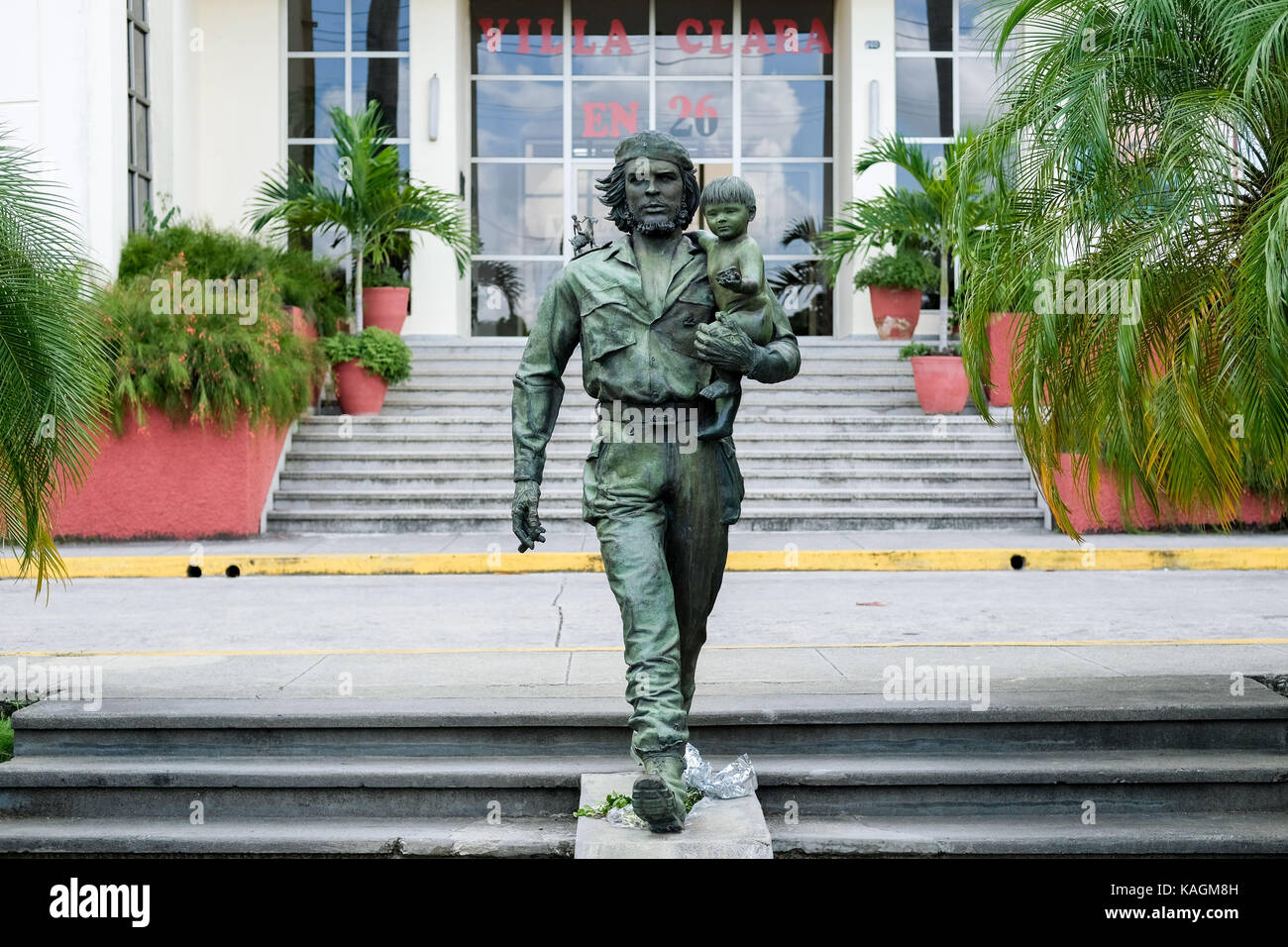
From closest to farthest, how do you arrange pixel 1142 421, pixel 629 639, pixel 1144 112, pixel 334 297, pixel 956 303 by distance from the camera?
pixel 629 639, pixel 1144 112, pixel 1142 421, pixel 956 303, pixel 334 297

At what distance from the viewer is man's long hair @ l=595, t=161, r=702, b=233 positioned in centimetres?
450

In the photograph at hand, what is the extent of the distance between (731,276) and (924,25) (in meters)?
16.6

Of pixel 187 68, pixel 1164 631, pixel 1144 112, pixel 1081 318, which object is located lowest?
pixel 1164 631

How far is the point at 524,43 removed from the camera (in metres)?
20.2

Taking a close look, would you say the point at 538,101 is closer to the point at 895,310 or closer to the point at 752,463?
the point at 895,310

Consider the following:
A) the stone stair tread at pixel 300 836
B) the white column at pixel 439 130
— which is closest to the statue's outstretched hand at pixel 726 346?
the stone stair tread at pixel 300 836

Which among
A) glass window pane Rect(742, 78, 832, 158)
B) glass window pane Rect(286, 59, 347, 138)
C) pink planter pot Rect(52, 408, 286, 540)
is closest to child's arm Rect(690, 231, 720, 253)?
pink planter pot Rect(52, 408, 286, 540)

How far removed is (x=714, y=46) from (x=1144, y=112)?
15.7 m

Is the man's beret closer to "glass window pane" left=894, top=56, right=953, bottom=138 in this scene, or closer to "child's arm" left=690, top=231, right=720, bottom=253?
"child's arm" left=690, top=231, right=720, bottom=253

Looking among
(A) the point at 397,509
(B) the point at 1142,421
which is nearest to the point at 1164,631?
(B) the point at 1142,421

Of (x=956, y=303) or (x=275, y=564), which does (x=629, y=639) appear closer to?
(x=956, y=303)

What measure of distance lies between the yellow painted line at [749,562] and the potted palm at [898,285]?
626cm

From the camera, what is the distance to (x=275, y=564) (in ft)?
36.9

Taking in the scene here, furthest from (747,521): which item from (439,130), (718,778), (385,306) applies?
(439,130)
